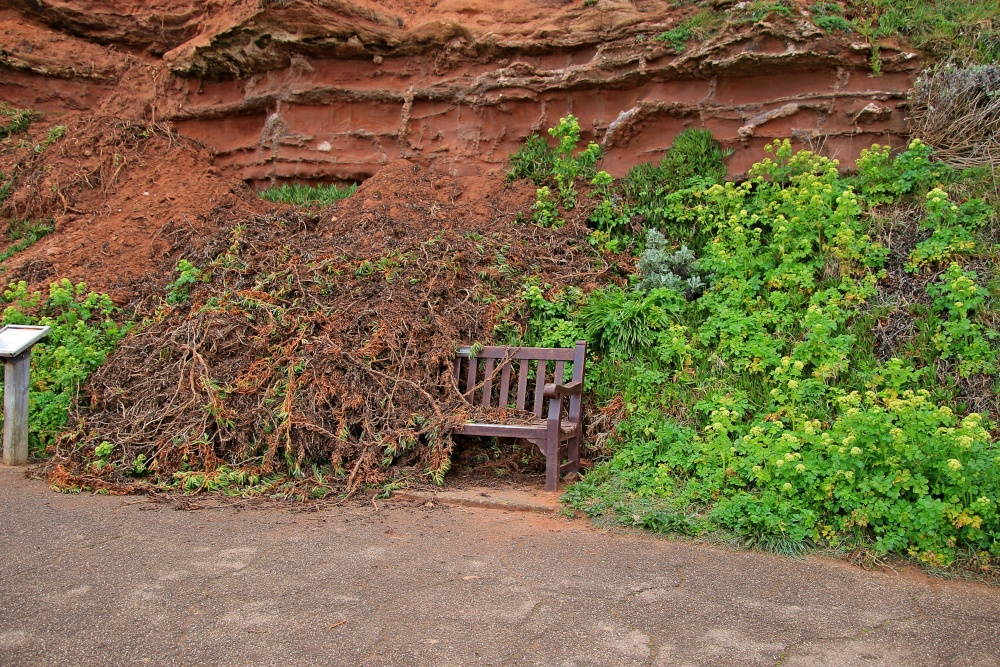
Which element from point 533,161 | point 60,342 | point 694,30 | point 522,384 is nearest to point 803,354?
point 522,384

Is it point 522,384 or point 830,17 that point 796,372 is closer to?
point 522,384

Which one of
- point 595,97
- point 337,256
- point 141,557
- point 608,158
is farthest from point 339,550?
point 595,97

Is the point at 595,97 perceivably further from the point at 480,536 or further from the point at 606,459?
the point at 480,536

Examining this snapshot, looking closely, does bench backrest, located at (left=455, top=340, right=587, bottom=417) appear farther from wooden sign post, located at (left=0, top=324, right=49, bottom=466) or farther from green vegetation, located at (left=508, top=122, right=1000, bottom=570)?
wooden sign post, located at (left=0, top=324, right=49, bottom=466)

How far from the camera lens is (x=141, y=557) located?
13.5ft

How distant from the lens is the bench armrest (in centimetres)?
552

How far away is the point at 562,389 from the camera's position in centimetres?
562

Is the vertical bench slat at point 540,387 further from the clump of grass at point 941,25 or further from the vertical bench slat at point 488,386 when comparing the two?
the clump of grass at point 941,25

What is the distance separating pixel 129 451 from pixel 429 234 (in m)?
3.59

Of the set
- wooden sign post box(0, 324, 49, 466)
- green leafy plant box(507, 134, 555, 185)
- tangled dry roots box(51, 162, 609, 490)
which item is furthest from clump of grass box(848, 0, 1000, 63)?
wooden sign post box(0, 324, 49, 466)

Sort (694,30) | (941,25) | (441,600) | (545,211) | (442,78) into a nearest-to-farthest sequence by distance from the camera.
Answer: (441,600)
(941,25)
(545,211)
(694,30)
(442,78)

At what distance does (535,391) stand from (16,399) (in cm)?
427

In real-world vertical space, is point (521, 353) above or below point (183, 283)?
below

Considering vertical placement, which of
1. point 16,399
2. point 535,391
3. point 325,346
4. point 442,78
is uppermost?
point 442,78
